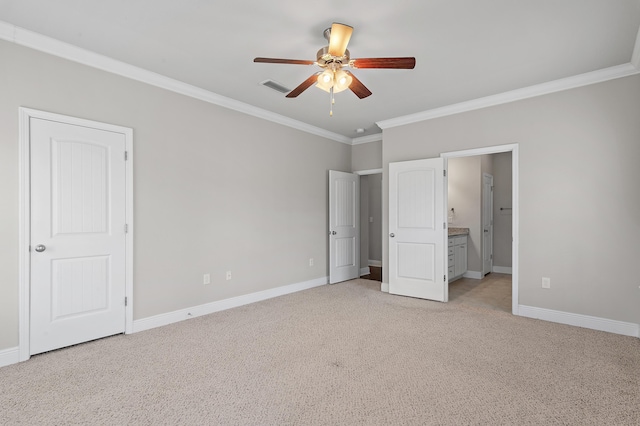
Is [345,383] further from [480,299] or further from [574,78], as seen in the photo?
[574,78]

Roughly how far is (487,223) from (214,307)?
5.52 m

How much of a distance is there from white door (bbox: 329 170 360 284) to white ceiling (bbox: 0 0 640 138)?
2.24m

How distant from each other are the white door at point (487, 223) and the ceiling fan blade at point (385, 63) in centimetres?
→ 490

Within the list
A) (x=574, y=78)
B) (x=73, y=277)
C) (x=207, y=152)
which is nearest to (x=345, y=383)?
(x=73, y=277)

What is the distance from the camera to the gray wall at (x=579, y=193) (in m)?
3.26

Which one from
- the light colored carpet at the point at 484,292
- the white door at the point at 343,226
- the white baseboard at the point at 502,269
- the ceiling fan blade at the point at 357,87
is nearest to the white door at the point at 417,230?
the light colored carpet at the point at 484,292

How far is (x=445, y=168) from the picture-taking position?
448 cm

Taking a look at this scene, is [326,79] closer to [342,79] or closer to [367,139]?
[342,79]

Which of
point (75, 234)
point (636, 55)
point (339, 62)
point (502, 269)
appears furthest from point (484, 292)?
point (75, 234)

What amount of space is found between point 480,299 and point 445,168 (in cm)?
195

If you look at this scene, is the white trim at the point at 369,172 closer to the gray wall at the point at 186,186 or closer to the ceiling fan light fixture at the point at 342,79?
the gray wall at the point at 186,186

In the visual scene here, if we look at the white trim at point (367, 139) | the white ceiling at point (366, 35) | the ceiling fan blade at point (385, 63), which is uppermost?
the white ceiling at point (366, 35)

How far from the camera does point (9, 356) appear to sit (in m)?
2.58

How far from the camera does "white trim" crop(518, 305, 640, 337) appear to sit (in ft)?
10.6
